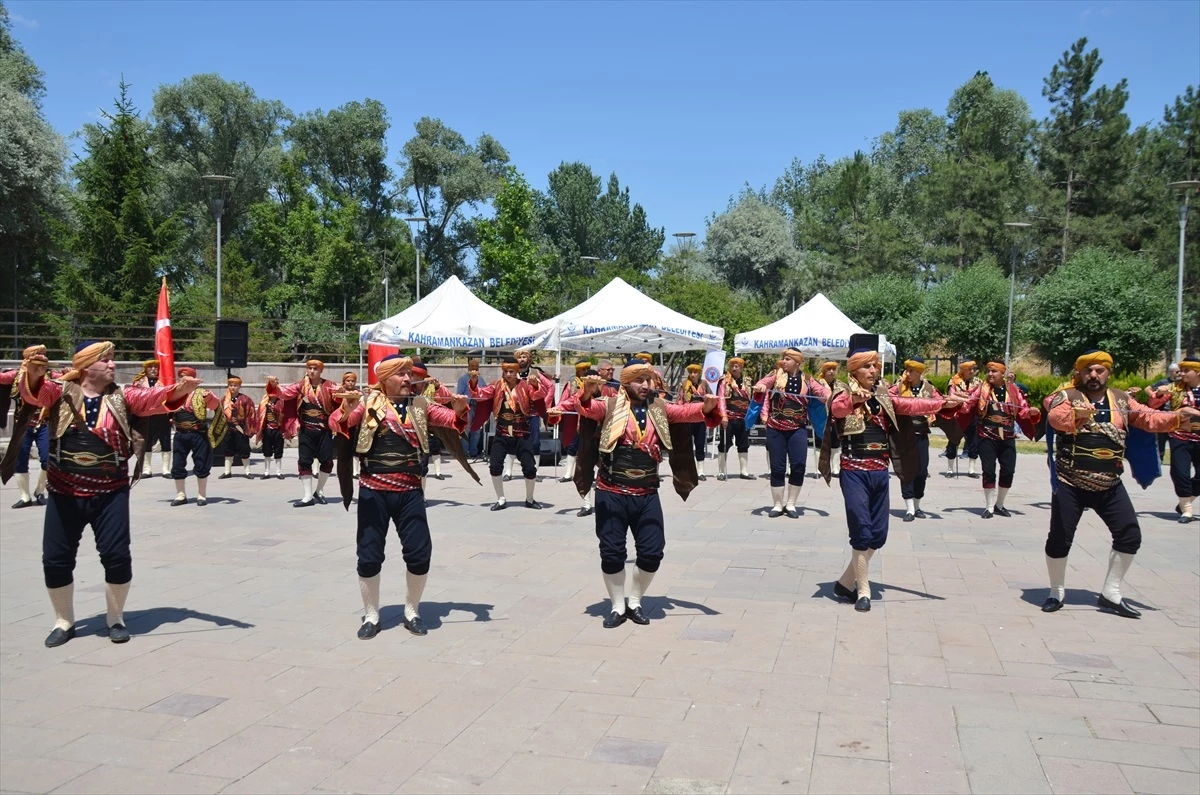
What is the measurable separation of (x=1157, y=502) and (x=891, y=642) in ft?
31.2

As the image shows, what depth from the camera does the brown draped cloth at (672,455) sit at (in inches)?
281

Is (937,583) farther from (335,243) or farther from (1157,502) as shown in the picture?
(335,243)

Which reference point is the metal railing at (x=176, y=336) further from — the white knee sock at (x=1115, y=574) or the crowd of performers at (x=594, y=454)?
the white knee sock at (x=1115, y=574)

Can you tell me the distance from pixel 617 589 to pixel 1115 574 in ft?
12.5

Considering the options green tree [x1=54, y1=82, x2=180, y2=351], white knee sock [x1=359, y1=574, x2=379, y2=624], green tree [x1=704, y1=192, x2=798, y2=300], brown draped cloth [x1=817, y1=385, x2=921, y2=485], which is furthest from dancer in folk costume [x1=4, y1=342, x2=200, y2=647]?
green tree [x1=704, y1=192, x2=798, y2=300]

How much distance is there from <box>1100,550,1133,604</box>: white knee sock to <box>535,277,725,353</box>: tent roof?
10956 millimetres

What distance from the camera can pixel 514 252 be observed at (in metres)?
42.5

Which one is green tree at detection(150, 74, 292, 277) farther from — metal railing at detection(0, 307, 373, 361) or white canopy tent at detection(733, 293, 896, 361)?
white canopy tent at detection(733, 293, 896, 361)

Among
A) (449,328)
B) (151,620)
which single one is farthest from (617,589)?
(449,328)

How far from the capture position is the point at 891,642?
6625 mm

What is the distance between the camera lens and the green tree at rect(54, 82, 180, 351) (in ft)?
94.4

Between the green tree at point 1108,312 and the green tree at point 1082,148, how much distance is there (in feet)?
23.3

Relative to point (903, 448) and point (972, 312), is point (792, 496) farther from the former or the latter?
point (972, 312)

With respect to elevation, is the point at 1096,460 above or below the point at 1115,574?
above
